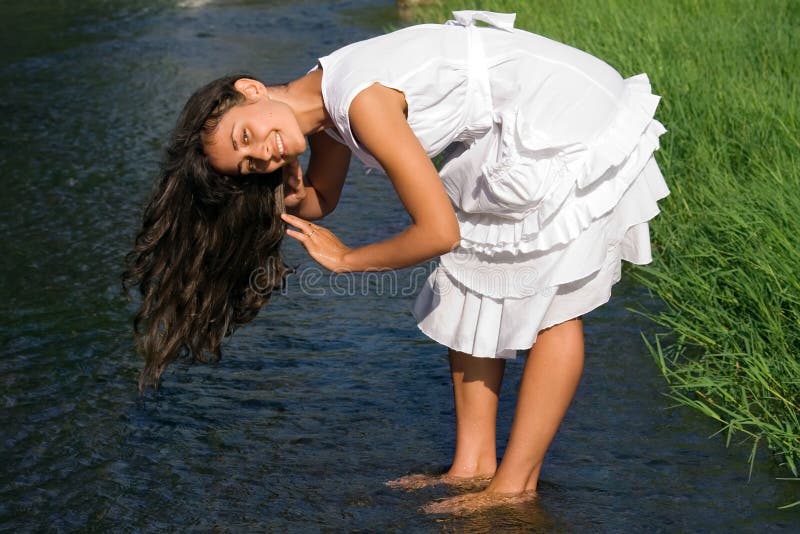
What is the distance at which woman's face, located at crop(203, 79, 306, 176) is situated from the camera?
9.32 ft

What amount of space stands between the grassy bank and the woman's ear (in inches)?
64.0

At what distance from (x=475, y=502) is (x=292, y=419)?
959mm

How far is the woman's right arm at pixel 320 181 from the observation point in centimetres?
324

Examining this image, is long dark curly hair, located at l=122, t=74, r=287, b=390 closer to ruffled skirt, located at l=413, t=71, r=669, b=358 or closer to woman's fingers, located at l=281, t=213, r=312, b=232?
woman's fingers, located at l=281, t=213, r=312, b=232

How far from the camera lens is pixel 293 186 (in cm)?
321

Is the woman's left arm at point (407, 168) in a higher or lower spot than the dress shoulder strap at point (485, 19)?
lower

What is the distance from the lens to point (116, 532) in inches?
129

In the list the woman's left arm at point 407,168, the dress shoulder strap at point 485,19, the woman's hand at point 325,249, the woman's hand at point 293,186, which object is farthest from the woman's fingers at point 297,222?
the dress shoulder strap at point 485,19

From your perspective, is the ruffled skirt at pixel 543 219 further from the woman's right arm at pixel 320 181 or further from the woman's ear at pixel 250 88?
the woman's ear at pixel 250 88

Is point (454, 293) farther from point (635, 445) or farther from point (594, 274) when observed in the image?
point (635, 445)

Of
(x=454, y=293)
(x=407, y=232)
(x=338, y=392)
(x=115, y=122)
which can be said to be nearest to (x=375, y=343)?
(x=338, y=392)

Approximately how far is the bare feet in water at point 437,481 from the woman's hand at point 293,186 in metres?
0.89

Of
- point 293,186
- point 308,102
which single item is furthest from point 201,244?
point 308,102

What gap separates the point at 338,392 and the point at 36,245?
232cm
